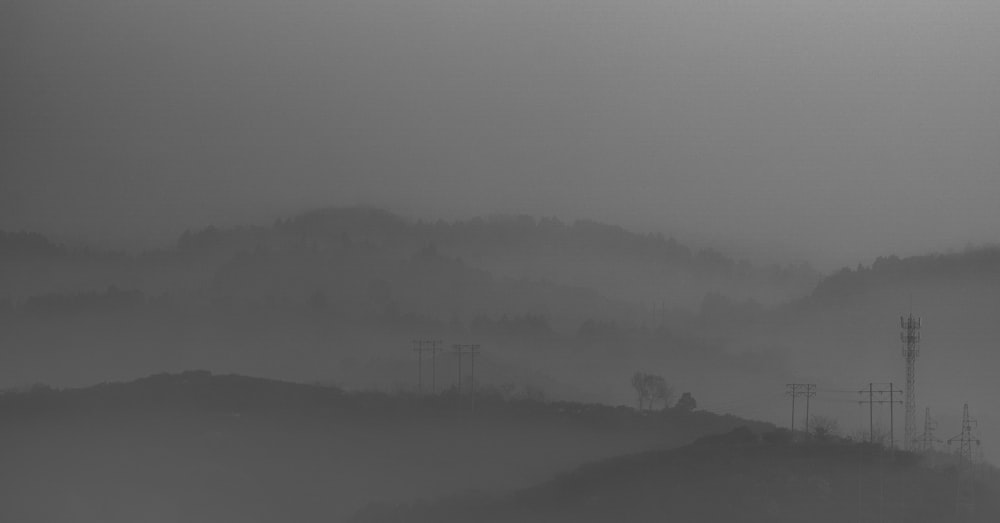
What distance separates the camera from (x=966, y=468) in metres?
20.8

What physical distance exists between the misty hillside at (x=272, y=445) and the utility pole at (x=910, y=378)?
6.84 ft

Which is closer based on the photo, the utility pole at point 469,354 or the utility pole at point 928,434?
the utility pole at point 928,434

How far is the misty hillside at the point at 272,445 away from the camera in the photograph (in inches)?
869

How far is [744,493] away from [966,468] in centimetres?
318

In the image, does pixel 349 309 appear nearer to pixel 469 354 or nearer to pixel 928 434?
pixel 469 354

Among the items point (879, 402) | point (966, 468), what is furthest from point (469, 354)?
point (966, 468)

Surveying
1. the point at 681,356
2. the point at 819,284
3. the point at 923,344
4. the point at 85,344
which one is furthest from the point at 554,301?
the point at 85,344

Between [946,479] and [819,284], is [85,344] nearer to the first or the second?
[819,284]

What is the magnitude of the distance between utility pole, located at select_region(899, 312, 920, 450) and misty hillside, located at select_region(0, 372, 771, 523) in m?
2.09

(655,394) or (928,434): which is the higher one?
(655,394)

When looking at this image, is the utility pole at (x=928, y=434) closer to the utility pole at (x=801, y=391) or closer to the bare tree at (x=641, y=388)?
the utility pole at (x=801, y=391)

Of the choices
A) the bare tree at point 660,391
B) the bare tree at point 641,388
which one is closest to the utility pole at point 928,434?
the bare tree at point 660,391

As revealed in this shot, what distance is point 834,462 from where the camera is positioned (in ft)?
68.7

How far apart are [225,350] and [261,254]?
1718 mm
